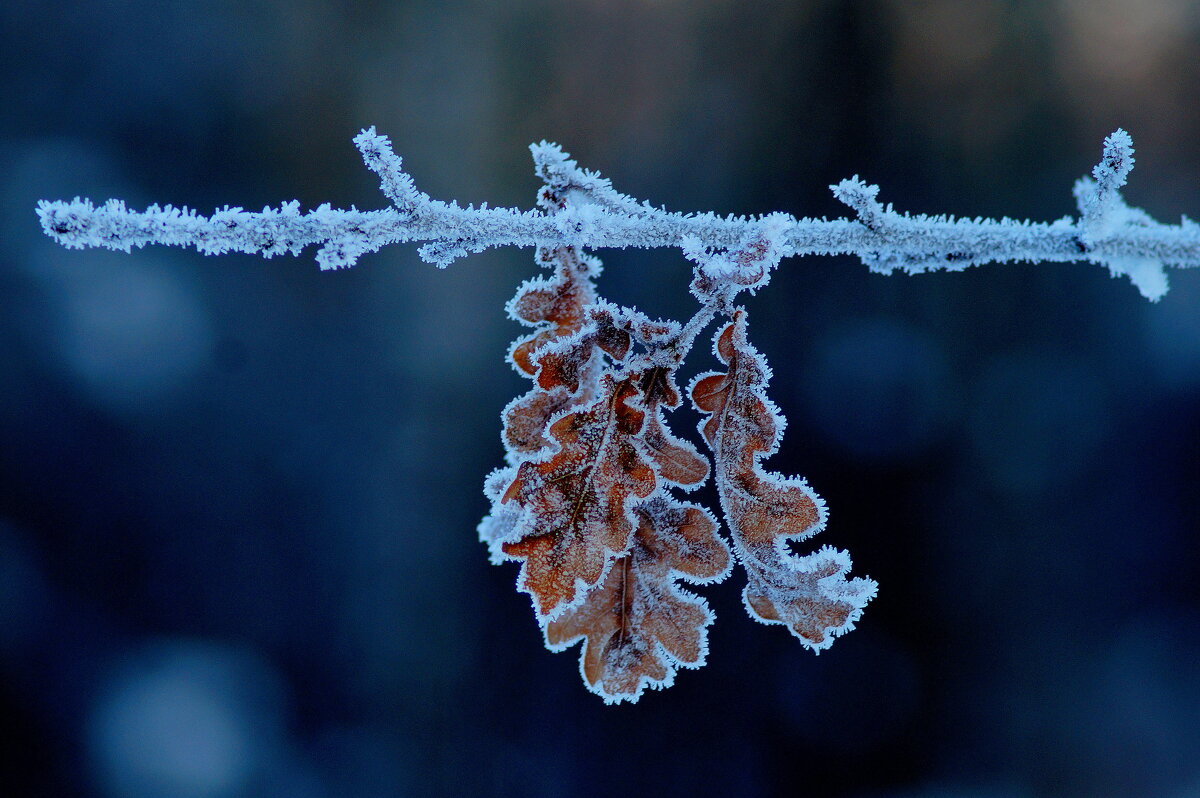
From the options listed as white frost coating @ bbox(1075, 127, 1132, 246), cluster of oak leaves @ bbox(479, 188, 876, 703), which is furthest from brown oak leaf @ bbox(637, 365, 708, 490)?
white frost coating @ bbox(1075, 127, 1132, 246)

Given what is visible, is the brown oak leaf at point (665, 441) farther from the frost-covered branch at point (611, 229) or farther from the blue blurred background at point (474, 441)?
the blue blurred background at point (474, 441)

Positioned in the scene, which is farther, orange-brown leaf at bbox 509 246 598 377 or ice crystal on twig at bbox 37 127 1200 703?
orange-brown leaf at bbox 509 246 598 377

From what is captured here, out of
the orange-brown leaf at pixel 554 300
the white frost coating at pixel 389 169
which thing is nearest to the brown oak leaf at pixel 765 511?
the orange-brown leaf at pixel 554 300

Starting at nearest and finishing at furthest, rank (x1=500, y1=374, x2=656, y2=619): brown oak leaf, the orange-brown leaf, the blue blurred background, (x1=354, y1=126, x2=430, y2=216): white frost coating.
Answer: (x1=354, y1=126, x2=430, y2=216): white frost coating
(x1=500, y1=374, x2=656, y2=619): brown oak leaf
the orange-brown leaf
the blue blurred background

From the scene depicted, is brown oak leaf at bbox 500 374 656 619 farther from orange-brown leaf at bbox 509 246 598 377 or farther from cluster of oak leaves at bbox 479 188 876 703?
orange-brown leaf at bbox 509 246 598 377

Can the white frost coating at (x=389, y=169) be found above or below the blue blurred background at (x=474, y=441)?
below

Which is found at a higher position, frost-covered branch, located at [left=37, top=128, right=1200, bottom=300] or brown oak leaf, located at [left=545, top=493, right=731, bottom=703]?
frost-covered branch, located at [left=37, top=128, right=1200, bottom=300]

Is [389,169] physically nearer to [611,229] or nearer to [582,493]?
[611,229]

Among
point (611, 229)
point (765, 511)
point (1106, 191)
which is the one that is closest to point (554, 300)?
point (611, 229)
